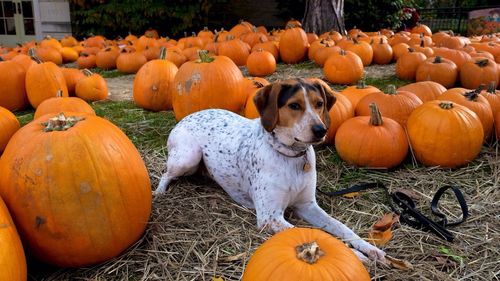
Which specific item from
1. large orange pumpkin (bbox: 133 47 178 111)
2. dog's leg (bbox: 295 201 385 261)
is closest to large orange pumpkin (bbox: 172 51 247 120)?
large orange pumpkin (bbox: 133 47 178 111)

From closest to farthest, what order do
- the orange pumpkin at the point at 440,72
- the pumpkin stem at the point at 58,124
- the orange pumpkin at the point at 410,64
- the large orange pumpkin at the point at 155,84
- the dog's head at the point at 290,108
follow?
the pumpkin stem at the point at 58,124
the dog's head at the point at 290,108
the large orange pumpkin at the point at 155,84
the orange pumpkin at the point at 440,72
the orange pumpkin at the point at 410,64

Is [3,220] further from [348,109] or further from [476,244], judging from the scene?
→ [348,109]

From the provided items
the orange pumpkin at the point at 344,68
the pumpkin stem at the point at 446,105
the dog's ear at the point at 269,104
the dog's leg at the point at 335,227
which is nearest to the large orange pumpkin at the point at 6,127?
the dog's ear at the point at 269,104

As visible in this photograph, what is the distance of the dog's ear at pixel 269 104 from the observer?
2.68 metres

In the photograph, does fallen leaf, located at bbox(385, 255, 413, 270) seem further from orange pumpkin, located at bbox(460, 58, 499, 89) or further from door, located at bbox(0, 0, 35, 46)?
door, located at bbox(0, 0, 35, 46)

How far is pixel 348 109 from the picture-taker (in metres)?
4.28

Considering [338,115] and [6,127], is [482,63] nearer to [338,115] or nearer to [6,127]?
[338,115]

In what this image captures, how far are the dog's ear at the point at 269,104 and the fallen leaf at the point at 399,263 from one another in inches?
43.1

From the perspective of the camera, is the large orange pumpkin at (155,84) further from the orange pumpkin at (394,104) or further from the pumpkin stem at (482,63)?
the pumpkin stem at (482,63)

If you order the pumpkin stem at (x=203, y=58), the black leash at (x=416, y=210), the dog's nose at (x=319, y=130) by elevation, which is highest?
the pumpkin stem at (x=203, y=58)

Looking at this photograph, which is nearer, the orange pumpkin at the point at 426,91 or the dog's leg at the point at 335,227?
the dog's leg at the point at 335,227

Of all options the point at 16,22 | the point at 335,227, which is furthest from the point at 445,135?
the point at 16,22

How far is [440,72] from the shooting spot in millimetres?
5891

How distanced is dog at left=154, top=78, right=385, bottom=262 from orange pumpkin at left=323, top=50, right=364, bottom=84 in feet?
11.3
